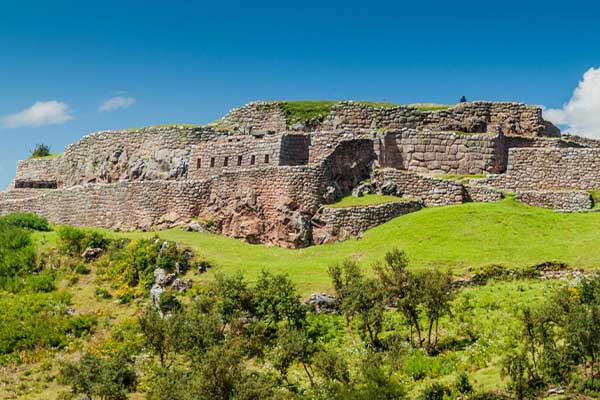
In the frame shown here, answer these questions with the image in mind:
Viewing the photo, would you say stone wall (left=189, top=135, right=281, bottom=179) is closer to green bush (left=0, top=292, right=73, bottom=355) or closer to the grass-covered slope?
the grass-covered slope

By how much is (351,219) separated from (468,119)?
28.5ft

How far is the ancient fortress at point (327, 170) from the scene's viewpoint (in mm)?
31344

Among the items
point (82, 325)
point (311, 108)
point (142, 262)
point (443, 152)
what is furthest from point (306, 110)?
point (82, 325)

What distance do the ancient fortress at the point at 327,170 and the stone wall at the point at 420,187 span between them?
0.04m

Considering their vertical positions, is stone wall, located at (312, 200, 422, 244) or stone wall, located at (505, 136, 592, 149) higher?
stone wall, located at (505, 136, 592, 149)

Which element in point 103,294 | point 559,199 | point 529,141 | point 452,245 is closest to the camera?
point 452,245

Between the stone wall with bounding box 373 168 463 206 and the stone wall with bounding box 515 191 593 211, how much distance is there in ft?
9.14

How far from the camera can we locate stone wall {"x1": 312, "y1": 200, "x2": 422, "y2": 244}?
3102 cm

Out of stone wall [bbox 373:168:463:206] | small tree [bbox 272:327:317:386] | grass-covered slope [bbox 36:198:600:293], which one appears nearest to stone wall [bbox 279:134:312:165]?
stone wall [bbox 373:168:463:206]

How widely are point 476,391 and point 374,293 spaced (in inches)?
197

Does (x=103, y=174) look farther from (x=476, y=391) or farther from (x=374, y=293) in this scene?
(x=476, y=391)

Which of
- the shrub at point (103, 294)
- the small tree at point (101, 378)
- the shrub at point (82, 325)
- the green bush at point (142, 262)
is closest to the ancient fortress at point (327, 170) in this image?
the green bush at point (142, 262)

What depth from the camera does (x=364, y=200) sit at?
32375 mm

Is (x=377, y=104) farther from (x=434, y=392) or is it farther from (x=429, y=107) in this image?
(x=434, y=392)
